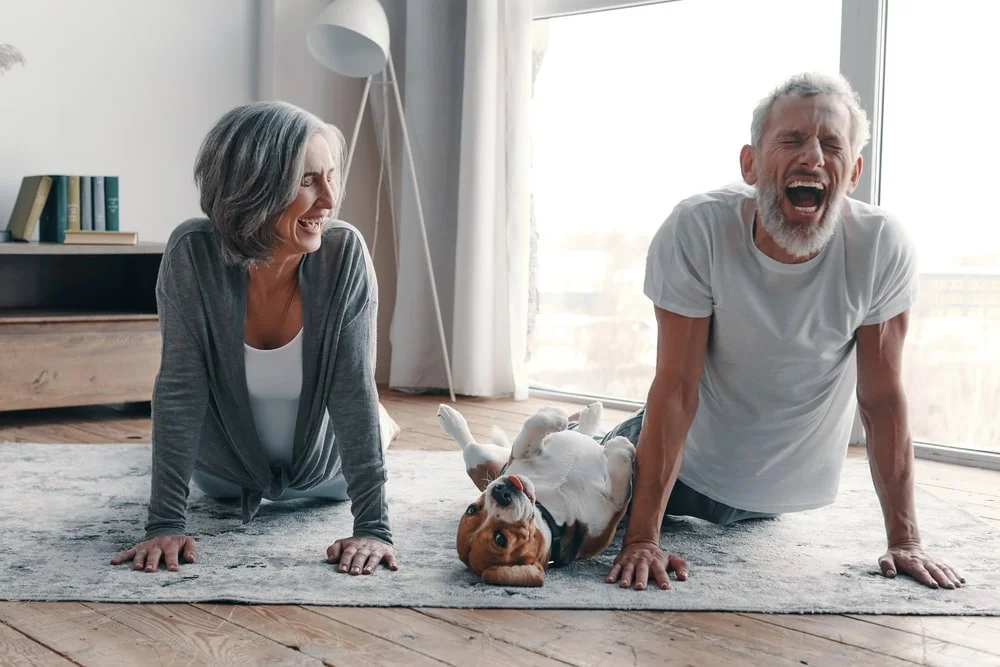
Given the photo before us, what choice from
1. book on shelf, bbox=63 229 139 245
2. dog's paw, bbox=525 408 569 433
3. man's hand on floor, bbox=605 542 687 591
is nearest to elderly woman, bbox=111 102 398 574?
dog's paw, bbox=525 408 569 433

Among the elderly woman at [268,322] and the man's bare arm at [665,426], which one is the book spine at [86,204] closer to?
the elderly woman at [268,322]

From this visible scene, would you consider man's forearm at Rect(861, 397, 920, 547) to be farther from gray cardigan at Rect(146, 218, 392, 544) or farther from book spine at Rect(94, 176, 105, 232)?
book spine at Rect(94, 176, 105, 232)

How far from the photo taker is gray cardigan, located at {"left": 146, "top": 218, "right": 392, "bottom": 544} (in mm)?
1847

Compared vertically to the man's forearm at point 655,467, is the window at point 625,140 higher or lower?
higher

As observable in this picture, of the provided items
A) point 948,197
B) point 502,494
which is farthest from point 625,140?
point 502,494

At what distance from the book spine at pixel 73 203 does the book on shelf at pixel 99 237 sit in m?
0.04

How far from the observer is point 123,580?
5.74 ft

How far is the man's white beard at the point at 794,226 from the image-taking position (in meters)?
1.77

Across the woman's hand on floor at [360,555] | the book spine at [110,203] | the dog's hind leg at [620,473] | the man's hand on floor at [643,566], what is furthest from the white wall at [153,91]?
the man's hand on floor at [643,566]

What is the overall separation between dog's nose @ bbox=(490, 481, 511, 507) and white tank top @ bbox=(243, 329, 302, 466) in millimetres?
450

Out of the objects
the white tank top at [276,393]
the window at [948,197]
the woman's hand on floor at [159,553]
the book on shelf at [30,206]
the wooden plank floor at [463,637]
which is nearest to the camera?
the wooden plank floor at [463,637]

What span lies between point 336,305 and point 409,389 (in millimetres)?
2288

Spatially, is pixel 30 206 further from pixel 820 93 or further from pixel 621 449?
pixel 820 93

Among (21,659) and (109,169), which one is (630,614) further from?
(109,169)
